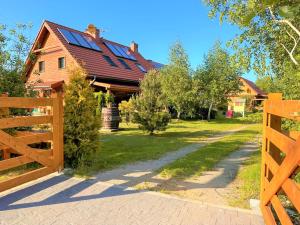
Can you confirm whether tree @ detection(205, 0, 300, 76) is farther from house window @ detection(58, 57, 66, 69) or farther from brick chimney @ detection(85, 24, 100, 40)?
brick chimney @ detection(85, 24, 100, 40)

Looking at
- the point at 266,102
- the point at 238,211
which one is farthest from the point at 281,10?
the point at 238,211

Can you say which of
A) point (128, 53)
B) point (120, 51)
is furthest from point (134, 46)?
point (120, 51)

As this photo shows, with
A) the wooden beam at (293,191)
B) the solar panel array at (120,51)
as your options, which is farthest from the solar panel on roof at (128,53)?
the wooden beam at (293,191)

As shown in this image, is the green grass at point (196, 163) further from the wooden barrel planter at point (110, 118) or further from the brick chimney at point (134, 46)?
the brick chimney at point (134, 46)

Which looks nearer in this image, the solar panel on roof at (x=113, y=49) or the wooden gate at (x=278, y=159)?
the wooden gate at (x=278, y=159)

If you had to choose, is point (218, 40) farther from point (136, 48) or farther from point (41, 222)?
point (41, 222)

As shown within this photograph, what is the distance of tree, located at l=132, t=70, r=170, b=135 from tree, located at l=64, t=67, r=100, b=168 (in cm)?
604

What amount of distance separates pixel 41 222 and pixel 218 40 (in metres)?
24.2

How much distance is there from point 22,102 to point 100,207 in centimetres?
232

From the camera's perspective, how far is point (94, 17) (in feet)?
82.8

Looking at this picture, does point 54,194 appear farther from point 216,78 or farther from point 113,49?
point 113,49

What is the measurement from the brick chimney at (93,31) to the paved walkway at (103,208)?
22.2 meters

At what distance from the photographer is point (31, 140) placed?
196 inches

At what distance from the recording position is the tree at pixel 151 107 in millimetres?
12250
